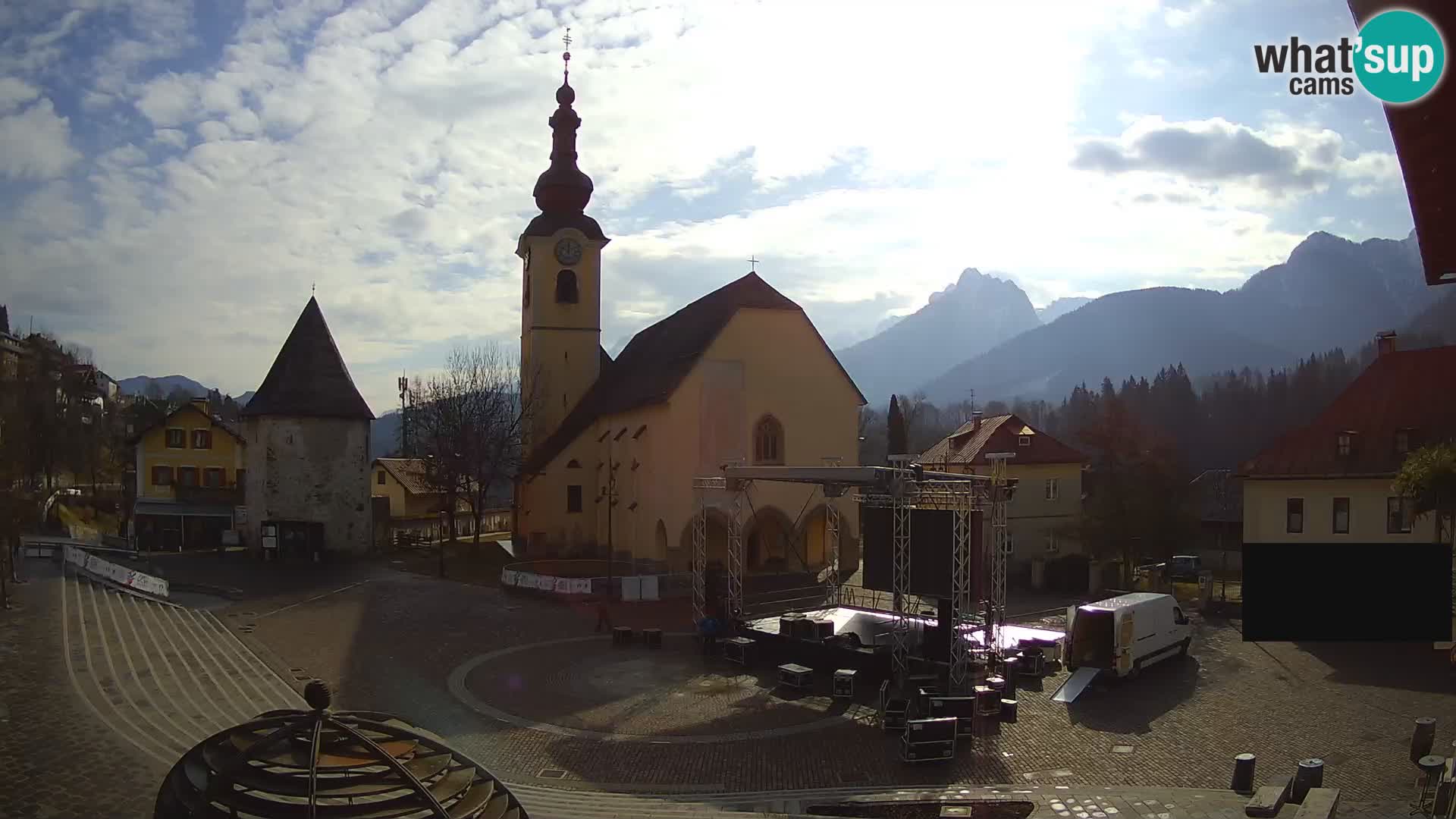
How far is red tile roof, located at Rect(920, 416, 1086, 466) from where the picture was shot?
41062 millimetres

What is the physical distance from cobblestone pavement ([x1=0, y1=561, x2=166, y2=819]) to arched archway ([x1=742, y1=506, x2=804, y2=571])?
2363 cm

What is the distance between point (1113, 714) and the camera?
19016mm

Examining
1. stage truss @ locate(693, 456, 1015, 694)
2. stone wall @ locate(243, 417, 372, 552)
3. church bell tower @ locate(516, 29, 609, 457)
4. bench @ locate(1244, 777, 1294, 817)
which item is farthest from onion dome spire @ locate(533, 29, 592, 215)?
bench @ locate(1244, 777, 1294, 817)

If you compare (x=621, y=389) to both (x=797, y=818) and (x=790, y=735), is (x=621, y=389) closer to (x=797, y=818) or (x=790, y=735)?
(x=790, y=735)

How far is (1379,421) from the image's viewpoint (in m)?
27.2

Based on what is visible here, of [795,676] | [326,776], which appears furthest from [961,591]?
[326,776]

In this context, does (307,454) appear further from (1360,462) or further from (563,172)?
(1360,462)

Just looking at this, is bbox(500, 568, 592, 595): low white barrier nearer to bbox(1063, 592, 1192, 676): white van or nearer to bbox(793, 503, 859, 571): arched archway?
bbox(793, 503, 859, 571): arched archway

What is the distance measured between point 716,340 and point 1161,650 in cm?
1936

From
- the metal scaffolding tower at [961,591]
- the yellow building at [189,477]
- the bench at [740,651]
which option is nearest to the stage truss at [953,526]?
the metal scaffolding tower at [961,591]

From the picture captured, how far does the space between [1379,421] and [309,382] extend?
39131mm

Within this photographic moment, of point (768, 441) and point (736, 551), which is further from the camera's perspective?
point (768, 441)

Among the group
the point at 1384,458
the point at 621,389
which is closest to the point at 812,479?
the point at 1384,458

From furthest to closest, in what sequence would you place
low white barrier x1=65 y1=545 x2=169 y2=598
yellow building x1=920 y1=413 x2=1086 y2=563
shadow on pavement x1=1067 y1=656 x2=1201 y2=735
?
yellow building x1=920 y1=413 x2=1086 y2=563
low white barrier x1=65 y1=545 x2=169 y2=598
shadow on pavement x1=1067 y1=656 x2=1201 y2=735
